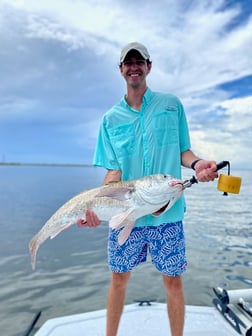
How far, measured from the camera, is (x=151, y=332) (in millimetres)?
3701

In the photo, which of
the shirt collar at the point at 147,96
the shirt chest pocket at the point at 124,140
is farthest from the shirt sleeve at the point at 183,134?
the shirt chest pocket at the point at 124,140

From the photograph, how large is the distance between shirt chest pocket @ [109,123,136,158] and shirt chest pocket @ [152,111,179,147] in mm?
231

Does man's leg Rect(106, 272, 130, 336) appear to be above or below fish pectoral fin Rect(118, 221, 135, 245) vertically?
below

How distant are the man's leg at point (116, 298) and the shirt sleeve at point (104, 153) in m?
1.14

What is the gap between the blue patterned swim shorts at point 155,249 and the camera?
2.96m

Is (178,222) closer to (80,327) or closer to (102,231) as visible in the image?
(80,327)

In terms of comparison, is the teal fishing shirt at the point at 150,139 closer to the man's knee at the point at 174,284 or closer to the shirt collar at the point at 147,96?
the shirt collar at the point at 147,96

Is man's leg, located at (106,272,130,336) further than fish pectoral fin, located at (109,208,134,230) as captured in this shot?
Yes

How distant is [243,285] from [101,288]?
3.34 metres

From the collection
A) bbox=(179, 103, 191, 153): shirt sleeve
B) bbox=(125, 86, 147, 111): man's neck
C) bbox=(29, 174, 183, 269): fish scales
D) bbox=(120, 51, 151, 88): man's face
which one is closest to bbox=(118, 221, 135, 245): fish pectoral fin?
bbox=(29, 174, 183, 269): fish scales

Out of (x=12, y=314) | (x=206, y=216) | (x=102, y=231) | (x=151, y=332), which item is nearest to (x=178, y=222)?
(x=151, y=332)

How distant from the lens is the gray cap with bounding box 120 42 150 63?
296cm

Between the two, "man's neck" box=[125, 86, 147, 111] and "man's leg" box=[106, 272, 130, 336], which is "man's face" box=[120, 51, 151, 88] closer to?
"man's neck" box=[125, 86, 147, 111]

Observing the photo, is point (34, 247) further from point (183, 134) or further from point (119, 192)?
point (183, 134)
